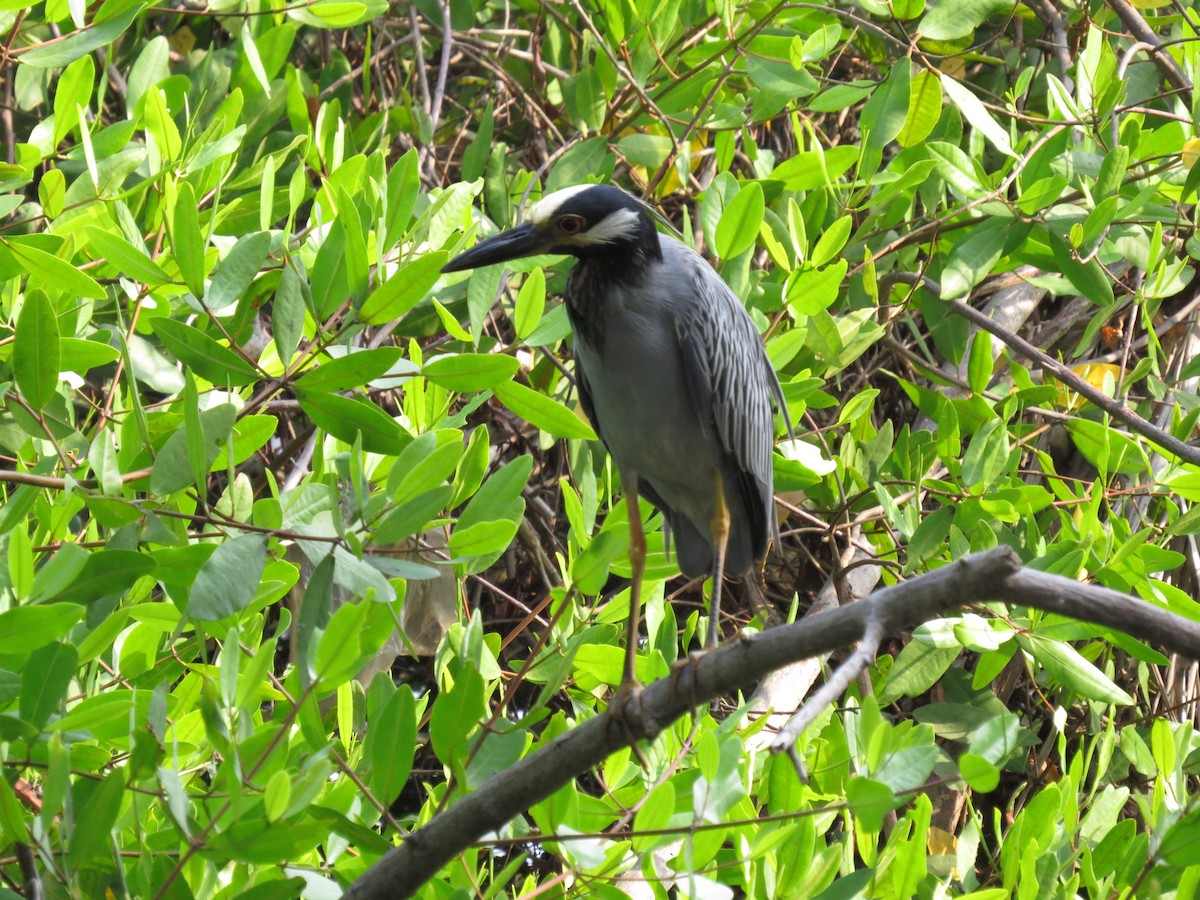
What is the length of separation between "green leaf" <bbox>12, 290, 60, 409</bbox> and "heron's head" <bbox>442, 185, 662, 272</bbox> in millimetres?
1048

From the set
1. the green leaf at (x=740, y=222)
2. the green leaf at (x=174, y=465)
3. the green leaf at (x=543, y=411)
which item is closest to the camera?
the green leaf at (x=174, y=465)

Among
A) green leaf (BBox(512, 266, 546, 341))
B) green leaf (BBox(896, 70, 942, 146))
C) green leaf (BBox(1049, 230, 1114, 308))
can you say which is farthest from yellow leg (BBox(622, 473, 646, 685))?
green leaf (BBox(896, 70, 942, 146))

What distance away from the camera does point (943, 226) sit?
374cm

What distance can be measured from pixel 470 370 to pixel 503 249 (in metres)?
0.73

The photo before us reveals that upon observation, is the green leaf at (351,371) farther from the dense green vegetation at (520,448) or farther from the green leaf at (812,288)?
the green leaf at (812,288)

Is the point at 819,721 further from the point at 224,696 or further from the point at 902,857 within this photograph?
the point at 224,696

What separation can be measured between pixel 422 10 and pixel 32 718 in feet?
9.67

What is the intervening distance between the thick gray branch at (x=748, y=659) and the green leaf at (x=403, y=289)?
2.53 feet

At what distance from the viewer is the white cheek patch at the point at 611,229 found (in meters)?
2.98

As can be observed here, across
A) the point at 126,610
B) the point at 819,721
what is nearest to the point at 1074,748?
the point at 819,721

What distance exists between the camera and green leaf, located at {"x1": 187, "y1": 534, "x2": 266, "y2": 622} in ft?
5.95

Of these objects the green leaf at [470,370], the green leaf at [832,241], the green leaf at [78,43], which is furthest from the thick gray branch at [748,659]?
the green leaf at [78,43]

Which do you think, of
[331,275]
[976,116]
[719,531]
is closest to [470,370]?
[331,275]

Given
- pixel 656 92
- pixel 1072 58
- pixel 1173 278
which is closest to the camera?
pixel 1173 278
